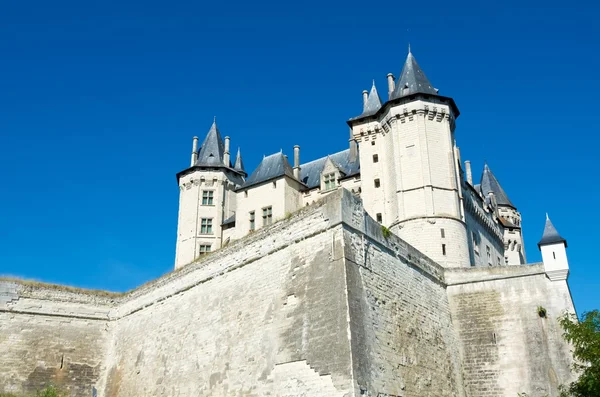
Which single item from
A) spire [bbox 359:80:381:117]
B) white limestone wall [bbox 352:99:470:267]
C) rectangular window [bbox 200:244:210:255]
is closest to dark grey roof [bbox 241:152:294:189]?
rectangular window [bbox 200:244:210:255]

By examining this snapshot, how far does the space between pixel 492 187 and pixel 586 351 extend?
29.8 meters

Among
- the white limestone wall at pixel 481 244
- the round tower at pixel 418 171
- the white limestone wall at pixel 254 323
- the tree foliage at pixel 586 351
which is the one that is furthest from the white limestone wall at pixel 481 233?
the white limestone wall at pixel 254 323

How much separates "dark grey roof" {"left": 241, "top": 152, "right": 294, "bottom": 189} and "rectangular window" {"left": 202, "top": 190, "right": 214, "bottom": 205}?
2.27 metres

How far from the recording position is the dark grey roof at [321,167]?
34125mm

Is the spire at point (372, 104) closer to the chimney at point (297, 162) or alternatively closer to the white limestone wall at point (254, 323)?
the chimney at point (297, 162)

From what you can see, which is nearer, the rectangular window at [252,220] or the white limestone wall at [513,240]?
the rectangular window at [252,220]

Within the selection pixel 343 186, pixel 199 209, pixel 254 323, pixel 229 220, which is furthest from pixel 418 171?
pixel 199 209

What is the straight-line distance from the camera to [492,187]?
1722 inches

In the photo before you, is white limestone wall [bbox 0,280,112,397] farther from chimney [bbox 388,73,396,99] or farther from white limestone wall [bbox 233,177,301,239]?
chimney [bbox 388,73,396,99]

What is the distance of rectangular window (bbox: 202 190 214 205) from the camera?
36.6 m

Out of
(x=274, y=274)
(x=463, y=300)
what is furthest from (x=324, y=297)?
(x=463, y=300)

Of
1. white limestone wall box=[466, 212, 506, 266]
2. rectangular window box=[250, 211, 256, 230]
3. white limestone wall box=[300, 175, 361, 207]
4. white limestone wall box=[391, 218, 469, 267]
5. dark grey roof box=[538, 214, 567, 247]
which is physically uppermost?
white limestone wall box=[300, 175, 361, 207]

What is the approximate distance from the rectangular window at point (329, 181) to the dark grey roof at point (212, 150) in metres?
7.19

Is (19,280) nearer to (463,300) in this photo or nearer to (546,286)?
(463,300)
